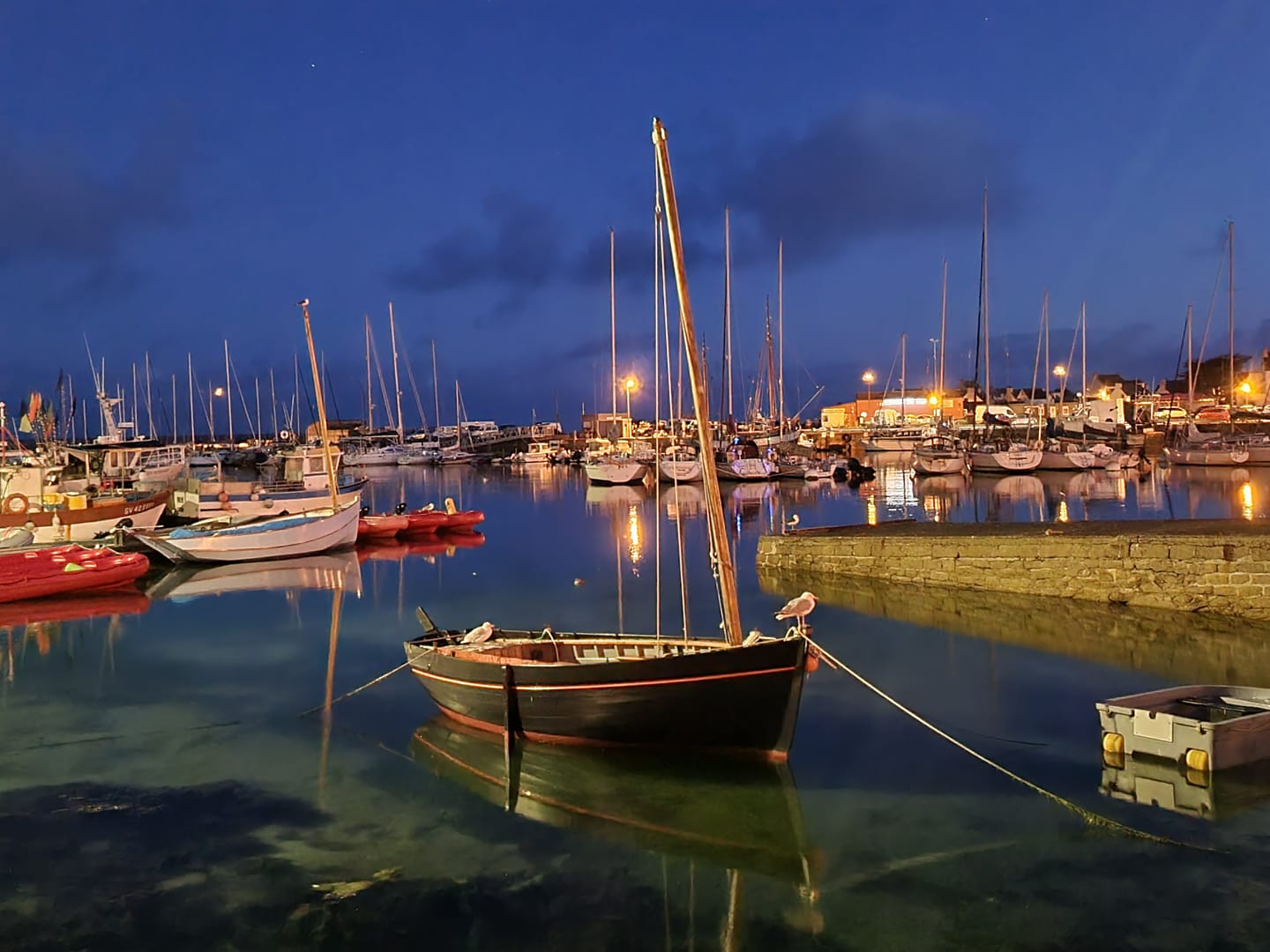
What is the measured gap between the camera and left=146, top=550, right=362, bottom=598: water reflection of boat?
2600 centimetres

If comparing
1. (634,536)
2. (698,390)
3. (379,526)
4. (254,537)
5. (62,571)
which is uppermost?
(698,390)

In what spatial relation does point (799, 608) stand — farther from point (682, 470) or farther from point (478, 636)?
point (682, 470)

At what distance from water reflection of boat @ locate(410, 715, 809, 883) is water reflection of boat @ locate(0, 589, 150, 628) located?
44.5 ft

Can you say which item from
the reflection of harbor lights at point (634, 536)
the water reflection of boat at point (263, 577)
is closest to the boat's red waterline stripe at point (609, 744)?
the water reflection of boat at point (263, 577)

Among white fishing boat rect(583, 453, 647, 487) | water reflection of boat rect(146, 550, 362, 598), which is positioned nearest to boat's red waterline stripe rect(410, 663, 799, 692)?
water reflection of boat rect(146, 550, 362, 598)

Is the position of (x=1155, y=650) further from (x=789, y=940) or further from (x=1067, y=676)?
(x=789, y=940)

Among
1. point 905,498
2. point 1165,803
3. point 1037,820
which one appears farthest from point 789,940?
point 905,498

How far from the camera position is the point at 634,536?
37.4 m

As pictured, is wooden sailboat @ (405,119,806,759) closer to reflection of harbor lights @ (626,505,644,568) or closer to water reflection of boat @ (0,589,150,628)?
water reflection of boat @ (0,589,150,628)

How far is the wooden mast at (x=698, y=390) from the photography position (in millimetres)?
10836

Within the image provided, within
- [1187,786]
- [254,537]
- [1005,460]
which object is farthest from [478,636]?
[1005,460]

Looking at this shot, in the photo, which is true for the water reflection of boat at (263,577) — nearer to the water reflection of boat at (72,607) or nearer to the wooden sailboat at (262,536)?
→ the wooden sailboat at (262,536)

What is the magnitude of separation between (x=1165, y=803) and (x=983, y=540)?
37.1 ft

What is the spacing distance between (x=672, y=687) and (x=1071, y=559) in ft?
38.3
